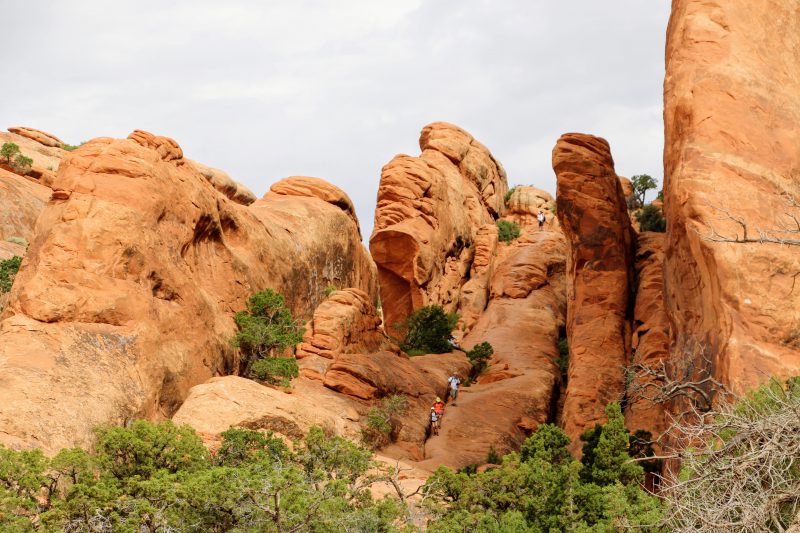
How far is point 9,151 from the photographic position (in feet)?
181

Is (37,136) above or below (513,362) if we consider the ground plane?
above

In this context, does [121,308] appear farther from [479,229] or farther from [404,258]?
[479,229]

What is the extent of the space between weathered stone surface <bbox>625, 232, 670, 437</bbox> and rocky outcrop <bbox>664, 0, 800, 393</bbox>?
529 centimetres

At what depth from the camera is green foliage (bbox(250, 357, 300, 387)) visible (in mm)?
31453

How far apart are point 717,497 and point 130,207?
65.0 feet

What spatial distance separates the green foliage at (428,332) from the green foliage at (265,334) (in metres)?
13.6

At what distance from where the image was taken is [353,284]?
156 ft

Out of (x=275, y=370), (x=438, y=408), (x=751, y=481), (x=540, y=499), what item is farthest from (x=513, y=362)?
(x=751, y=481)

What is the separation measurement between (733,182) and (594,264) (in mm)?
15374

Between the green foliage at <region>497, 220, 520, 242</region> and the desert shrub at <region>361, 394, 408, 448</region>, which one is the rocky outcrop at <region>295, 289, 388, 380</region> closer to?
the desert shrub at <region>361, 394, 408, 448</region>

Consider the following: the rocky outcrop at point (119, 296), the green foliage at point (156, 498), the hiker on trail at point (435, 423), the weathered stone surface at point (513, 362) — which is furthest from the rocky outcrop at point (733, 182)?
the rocky outcrop at point (119, 296)

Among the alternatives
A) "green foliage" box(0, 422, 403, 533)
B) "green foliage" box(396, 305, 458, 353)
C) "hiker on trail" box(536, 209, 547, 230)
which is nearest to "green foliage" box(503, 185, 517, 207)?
"hiker on trail" box(536, 209, 547, 230)

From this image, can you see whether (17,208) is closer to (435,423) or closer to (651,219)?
(435,423)

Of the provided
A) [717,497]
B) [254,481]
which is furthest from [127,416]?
[717,497]
